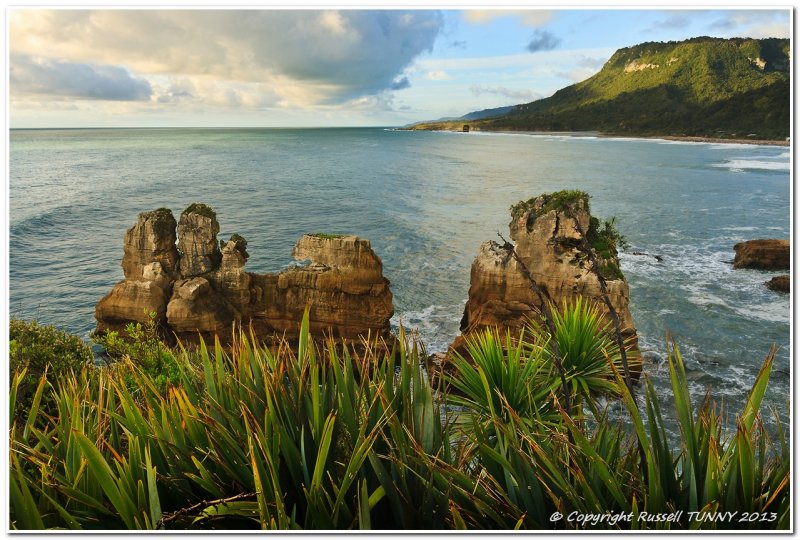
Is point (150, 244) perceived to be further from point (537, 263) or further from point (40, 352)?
point (537, 263)

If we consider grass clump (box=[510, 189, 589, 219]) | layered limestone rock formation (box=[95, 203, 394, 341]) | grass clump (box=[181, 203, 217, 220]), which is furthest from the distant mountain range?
grass clump (box=[181, 203, 217, 220])

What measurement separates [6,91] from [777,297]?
2331cm

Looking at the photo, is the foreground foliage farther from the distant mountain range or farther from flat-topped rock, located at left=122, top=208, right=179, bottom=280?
flat-topped rock, located at left=122, top=208, right=179, bottom=280

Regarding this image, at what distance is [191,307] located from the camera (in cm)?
1576

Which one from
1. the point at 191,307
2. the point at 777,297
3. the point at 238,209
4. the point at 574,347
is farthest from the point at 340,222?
the point at 574,347

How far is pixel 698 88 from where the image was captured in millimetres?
17953

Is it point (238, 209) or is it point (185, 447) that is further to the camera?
point (238, 209)

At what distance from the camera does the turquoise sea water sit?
58.3 feet

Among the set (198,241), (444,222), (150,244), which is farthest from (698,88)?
(150,244)

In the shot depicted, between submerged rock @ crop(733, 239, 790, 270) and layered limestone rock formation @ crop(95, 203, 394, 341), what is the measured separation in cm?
1656

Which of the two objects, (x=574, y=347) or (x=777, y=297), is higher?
(x=574, y=347)

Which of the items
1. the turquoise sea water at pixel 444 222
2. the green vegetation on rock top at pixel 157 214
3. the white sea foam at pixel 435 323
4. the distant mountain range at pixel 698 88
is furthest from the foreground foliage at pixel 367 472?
the green vegetation on rock top at pixel 157 214
